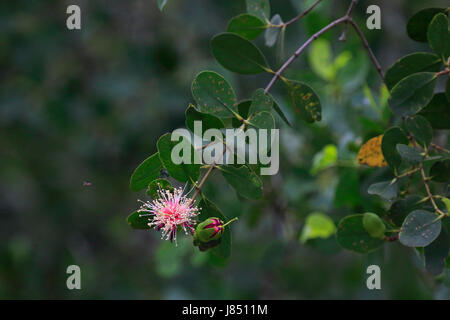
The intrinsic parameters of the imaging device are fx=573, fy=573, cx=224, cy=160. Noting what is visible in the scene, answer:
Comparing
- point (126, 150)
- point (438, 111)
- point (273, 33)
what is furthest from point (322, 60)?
point (126, 150)

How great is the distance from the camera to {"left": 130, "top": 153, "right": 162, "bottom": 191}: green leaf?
3.28ft

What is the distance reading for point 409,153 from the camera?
1.03m

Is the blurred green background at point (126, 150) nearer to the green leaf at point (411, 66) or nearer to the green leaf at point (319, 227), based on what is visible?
the green leaf at point (319, 227)

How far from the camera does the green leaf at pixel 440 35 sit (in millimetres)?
1027

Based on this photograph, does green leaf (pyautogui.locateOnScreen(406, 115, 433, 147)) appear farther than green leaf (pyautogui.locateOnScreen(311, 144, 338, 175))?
No

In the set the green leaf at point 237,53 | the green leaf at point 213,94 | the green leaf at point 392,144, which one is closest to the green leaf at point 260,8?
the green leaf at point 237,53

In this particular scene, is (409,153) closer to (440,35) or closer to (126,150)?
(440,35)

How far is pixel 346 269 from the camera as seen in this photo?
2.38 meters

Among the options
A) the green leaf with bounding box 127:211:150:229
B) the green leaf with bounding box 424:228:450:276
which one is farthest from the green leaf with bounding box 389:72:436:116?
the green leaf with bounding box 127:211:150:229

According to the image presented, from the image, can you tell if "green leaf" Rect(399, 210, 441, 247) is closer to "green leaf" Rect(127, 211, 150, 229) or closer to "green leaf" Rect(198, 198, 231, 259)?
"green leaf" Rect(198, 198, 231, 259)

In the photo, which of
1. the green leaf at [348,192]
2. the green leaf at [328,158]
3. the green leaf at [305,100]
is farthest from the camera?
the green leaf at [328,158]

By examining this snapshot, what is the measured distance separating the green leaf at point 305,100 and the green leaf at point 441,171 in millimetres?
234

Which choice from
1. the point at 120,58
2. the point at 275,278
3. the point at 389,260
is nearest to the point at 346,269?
the point at 389,260

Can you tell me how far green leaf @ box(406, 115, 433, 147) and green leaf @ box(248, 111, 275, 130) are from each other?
26cm
